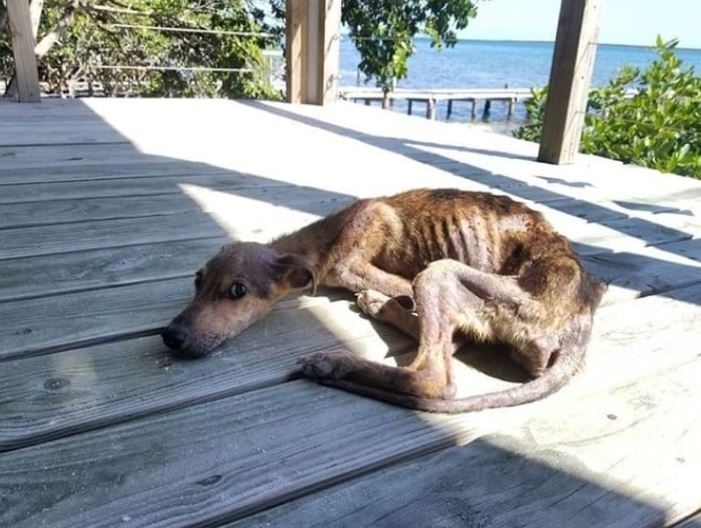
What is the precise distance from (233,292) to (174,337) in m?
0.27

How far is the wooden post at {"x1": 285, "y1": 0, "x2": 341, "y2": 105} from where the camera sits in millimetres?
6344

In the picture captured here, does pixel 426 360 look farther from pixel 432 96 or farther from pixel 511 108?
pixel 511 108

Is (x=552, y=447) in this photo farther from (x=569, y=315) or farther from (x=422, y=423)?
(x=569, y=315)

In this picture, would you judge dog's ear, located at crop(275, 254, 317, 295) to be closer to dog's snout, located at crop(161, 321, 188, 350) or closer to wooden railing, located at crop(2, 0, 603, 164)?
dog's snout, located at crop(161, 321, 188, 350)

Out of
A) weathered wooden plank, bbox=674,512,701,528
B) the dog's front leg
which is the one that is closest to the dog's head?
the dog's front leg

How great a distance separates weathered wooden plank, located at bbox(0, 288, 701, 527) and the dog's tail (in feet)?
0.07

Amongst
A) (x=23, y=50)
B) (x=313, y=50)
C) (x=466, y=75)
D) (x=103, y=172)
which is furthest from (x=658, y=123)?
(x=466, y=75)

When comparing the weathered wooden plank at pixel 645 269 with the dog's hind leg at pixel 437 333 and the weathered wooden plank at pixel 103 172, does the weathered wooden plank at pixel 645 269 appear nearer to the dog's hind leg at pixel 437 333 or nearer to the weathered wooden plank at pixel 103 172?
the dog's hind leg at pixel 437 333

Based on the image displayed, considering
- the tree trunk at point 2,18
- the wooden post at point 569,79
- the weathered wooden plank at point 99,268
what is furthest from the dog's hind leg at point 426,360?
the tree trunk at point 2,18

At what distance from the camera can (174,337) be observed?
1566 millimetres

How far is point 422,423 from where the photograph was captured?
135 cm

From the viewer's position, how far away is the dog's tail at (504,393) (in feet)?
4.58

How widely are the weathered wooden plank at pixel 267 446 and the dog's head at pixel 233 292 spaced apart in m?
0.27

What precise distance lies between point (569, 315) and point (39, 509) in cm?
128
